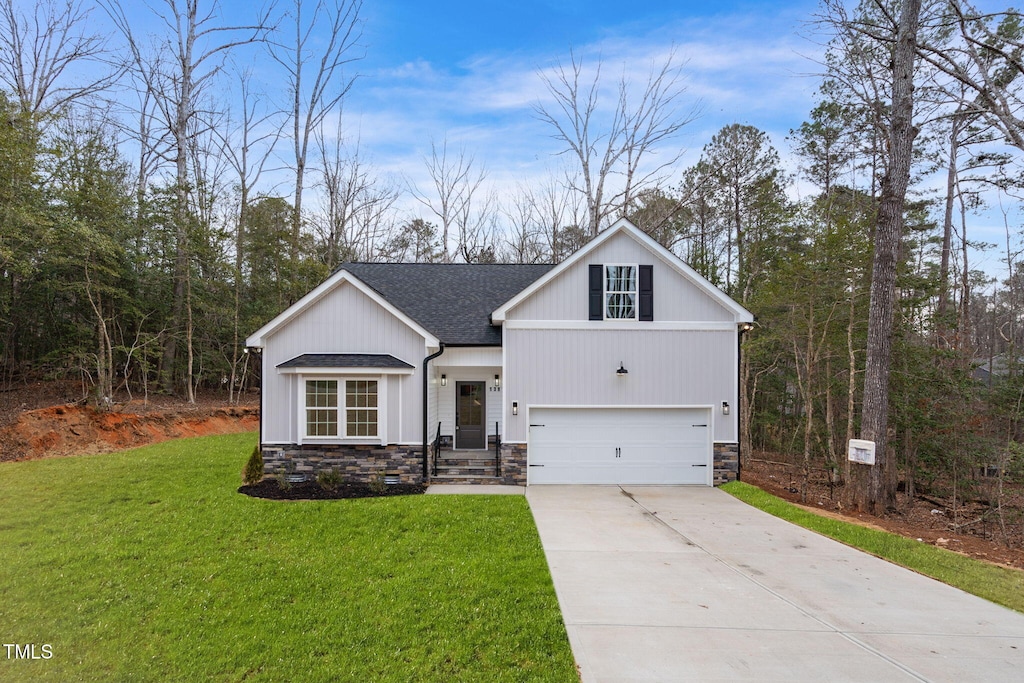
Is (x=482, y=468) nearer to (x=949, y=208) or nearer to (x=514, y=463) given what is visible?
(x=514, y=463)

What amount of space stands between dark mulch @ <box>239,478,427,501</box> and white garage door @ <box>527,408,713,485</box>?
2.86 m

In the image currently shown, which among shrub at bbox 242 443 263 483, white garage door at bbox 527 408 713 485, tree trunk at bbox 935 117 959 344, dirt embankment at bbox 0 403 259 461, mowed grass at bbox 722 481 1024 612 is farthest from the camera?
tree trunk at bbox 935 117 959 344

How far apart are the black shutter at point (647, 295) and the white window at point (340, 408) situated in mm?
5999

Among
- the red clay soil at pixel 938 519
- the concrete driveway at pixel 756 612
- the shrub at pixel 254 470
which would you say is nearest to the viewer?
the concrete driveway at pixel 756 612

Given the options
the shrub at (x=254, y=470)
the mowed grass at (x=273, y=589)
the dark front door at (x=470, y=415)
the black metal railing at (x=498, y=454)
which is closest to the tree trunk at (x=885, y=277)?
the mowed grass at (x=273, y=589)

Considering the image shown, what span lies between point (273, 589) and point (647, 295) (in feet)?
28.2

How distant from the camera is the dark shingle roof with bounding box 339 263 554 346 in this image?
11422 millimetres

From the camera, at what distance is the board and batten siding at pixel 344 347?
34.3ft

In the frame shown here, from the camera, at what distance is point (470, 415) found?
12.7 metres

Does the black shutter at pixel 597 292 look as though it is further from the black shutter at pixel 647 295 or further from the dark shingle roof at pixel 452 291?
the dark shingle roof at pixel 452 291

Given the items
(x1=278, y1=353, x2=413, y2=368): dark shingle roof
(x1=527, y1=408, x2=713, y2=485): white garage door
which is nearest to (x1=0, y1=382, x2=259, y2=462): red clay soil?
(x1=278, y1=353, x2=413, y2=368): dark shingle roof

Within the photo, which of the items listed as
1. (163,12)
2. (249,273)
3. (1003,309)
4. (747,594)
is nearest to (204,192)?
(249,273)

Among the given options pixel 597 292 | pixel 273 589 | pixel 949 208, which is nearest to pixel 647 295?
pixel 597 292

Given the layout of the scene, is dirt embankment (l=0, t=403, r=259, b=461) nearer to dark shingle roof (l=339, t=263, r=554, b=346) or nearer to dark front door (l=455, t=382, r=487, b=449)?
dark shingle roof (l=339, t=263, r=554, b=346)
